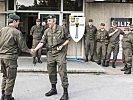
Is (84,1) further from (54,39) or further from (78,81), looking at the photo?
(54,39)

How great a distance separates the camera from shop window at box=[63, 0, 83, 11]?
14867mm

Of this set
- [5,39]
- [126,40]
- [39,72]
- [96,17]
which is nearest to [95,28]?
[96,17]

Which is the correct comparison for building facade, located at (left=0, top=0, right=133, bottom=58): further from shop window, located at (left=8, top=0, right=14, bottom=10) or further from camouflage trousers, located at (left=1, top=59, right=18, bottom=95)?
camouflage trousers, located at (left=1, top=59, right=18, bottom=95)

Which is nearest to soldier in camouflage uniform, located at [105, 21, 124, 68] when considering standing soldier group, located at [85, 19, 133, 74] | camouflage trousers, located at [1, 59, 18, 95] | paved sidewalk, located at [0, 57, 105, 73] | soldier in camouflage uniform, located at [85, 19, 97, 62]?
standing soldier group, located at [85, 19, 133, 74]

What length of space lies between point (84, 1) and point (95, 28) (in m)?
1.54

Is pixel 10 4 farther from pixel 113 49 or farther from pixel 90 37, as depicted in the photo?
pixel 113 49

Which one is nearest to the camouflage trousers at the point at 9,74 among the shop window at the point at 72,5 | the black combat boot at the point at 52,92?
the black combat boot at the point at 52,92

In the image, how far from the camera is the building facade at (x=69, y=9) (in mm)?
14688

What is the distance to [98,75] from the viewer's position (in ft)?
37.5

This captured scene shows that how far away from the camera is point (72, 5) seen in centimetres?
1492

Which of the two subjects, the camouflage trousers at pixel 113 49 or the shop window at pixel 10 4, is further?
the shop window at pixel 10 4

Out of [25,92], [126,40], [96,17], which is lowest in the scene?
[25,92]

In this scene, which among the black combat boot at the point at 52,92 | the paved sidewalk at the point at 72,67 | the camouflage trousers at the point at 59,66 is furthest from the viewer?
the paved sidewalk at the point at 72,67

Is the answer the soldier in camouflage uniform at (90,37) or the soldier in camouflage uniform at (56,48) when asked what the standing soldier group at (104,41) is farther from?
the soldier in camouflage uniform at (56,48)
